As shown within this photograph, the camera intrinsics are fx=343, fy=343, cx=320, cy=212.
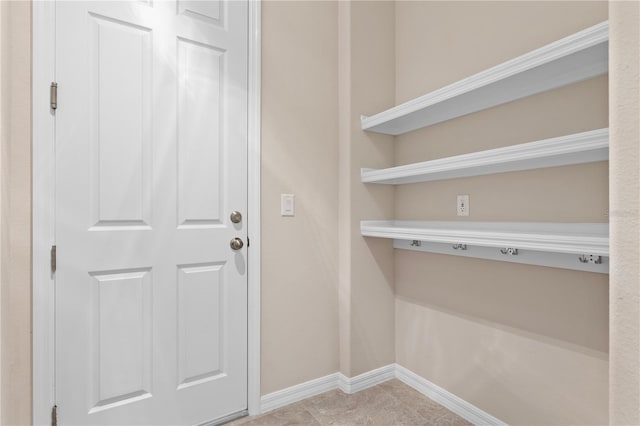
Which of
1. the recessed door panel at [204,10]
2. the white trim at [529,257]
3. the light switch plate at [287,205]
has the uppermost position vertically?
the recessed door panel at [204,10]

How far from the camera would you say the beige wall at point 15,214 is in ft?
4.06

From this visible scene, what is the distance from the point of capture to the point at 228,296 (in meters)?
1.71

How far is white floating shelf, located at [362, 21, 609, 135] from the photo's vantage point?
3.76ft

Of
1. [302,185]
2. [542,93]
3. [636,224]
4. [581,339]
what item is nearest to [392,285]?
[302,185]

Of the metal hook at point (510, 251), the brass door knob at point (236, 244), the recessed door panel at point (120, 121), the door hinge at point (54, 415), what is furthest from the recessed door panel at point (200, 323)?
the metal hook at point (510, 251)

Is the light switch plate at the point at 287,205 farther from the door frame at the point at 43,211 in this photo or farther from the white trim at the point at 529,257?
the door frame at the point at 43,211

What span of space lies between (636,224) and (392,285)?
181cm

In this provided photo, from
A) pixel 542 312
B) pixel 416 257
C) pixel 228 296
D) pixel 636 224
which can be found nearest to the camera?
pixel 636 224

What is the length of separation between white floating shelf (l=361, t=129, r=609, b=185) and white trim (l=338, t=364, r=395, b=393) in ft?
3.88

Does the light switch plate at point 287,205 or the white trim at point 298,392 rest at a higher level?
the light switch plate at point 287,205

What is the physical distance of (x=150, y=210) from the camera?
4.99 ft

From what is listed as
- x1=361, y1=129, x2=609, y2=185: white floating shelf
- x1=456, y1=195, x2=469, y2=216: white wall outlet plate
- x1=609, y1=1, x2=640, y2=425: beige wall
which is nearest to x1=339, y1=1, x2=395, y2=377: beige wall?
x1=361, y1=129, x2=609, y2=185: white floating shelf

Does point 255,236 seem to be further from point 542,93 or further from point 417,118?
point 542,93

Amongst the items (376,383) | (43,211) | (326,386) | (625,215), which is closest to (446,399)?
(376,383)
